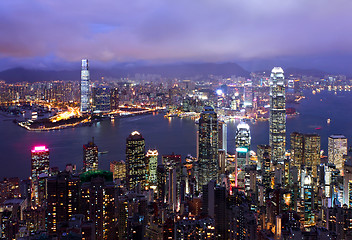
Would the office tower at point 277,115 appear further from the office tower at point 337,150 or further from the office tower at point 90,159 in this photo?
the office tower at point 90,159

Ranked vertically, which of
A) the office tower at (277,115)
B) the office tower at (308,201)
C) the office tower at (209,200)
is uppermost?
the office tower at (277,115)

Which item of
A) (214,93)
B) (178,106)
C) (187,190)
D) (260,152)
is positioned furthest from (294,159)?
(178,106)

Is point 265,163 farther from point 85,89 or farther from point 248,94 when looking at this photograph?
point 85,89

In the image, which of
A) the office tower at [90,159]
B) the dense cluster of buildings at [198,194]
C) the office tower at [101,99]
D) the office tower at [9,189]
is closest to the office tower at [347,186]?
the dense cluster of buildings at [198,194]

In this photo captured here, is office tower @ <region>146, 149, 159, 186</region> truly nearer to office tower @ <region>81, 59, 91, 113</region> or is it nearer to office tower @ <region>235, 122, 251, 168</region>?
office tower @ <region>235, 122, 251, 168</region>

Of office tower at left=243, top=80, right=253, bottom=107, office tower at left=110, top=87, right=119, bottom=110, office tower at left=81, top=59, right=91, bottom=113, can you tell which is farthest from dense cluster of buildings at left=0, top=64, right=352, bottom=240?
office tower at left=81, top=59, right=91, bottom=113

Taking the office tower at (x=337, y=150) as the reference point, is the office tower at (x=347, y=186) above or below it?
below

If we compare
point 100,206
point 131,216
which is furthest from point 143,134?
point 131,216
